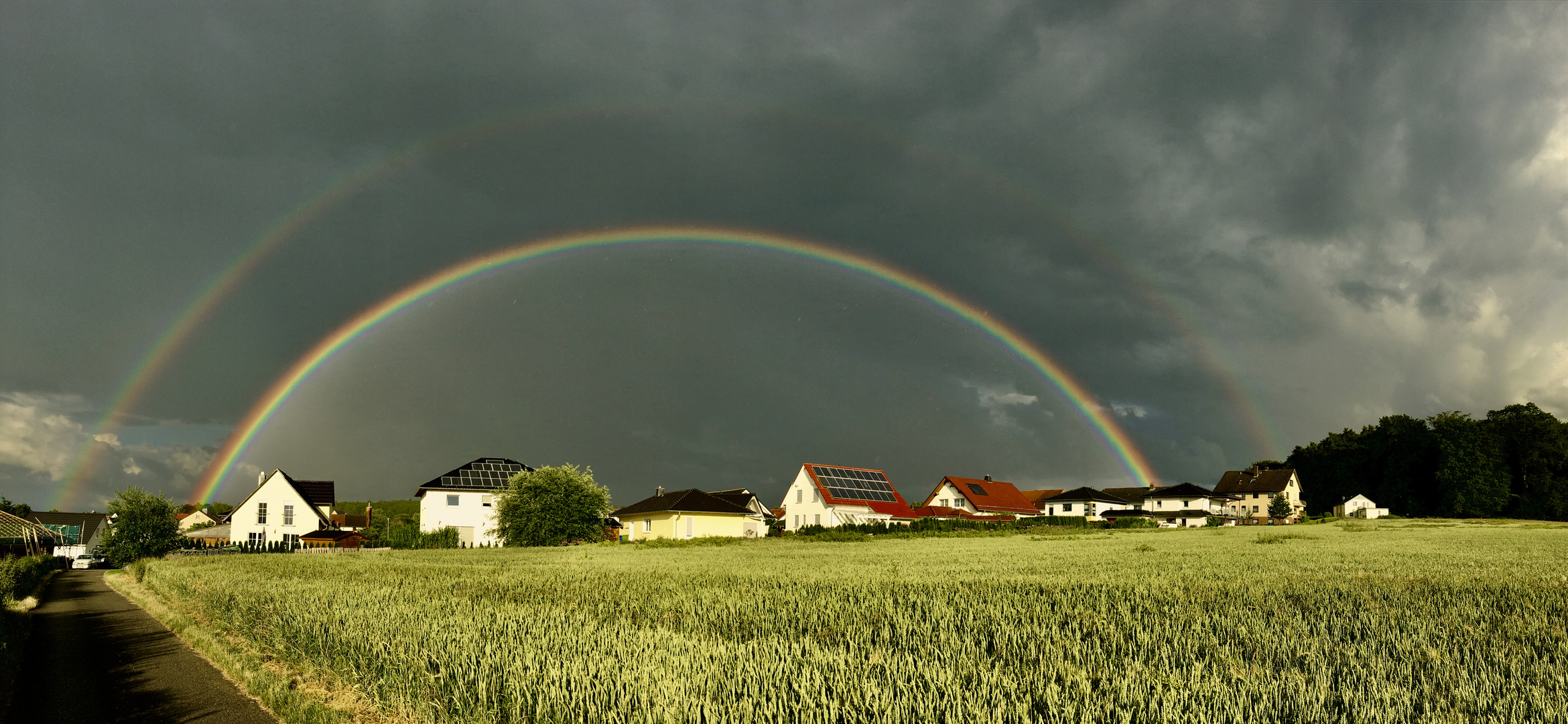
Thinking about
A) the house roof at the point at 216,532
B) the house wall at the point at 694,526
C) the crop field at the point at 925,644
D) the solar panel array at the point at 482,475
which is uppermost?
the solar panel array at the point at 482,475

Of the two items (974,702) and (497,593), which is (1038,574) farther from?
(974,702)

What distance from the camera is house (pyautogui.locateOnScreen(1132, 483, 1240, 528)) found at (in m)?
126

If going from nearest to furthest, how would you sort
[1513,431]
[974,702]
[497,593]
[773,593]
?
[974,702] < [773,593] < [497,593] < [1513,431]

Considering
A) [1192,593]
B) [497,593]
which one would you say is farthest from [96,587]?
[1192,593]

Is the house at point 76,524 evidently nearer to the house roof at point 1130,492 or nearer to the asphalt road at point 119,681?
the asphalt road at point 119,681

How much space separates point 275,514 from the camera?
68.1 m

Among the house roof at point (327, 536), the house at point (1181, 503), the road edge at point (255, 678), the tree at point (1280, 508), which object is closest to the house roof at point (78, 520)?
the house roof at point (327, 536)

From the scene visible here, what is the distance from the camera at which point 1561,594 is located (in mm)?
13875

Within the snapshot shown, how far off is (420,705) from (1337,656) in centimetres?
885

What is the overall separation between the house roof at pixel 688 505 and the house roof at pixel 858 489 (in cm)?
799

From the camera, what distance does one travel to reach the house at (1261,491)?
454 ft

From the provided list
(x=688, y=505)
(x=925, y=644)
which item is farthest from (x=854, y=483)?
(x=925, y=644)

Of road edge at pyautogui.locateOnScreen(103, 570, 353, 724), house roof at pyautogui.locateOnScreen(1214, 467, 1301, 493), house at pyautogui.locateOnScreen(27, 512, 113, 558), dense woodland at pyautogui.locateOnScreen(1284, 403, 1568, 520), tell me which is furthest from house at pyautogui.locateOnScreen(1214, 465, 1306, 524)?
house at pyautogui.locateOnScreen(27, 512, 113, 558)

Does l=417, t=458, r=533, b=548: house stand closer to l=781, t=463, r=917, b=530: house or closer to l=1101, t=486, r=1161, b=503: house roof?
l=781, t=463, r=917, b=530: house
